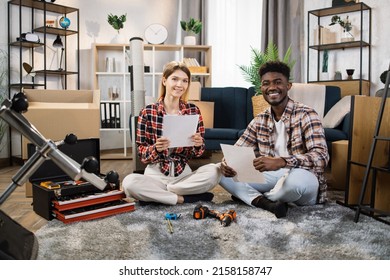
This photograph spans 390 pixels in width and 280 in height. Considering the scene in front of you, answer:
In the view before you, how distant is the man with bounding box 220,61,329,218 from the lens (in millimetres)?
1830

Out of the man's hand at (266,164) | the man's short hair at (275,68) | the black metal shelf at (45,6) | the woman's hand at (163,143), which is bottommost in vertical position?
the man's hand at (266,164)

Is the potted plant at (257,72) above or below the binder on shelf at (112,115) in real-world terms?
above

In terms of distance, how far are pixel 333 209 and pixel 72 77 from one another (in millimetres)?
3340

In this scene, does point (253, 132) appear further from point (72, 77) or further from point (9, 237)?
point (72, 77)

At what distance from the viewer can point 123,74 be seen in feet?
14.6

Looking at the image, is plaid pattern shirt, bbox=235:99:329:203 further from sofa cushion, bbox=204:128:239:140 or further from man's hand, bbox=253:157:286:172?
sofa cushion, bbox=204:128:239:140

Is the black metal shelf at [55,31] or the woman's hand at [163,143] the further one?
the black metal shelf at [55,31]

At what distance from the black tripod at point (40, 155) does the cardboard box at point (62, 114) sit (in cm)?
160

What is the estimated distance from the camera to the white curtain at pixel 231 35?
14.9 ft

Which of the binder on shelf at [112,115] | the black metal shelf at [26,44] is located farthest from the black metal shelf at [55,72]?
the binder on shelf at [112,115]

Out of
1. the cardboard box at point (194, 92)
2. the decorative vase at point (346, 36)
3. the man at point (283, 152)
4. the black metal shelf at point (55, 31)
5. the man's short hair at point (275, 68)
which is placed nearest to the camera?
the man at point (283, 152)

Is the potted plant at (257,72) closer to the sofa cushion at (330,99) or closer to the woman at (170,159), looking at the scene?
the sofa cushion at (330,99)

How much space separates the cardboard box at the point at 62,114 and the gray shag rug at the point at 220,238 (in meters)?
0.77

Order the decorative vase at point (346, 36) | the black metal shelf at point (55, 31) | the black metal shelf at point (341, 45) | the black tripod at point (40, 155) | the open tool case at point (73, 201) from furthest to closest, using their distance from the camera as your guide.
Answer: the black metal shelf at point (55, 31), the decorative vase at point (346, 36), the black metal shelf at point (341, 45), the open tool case at point (73, 201), the black tripod at point (40, 155)
